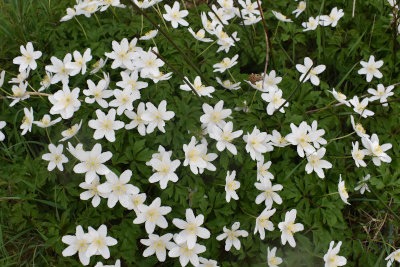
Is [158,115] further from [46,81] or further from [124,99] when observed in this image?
[46,81]

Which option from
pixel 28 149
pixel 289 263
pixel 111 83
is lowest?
pixel 289 263

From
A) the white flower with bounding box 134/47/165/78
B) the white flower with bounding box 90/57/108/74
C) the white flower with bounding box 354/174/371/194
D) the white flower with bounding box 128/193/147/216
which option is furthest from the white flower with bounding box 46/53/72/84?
the white flower with bounding box 354/174/371/194

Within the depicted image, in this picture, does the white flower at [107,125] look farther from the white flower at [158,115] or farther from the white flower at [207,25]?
the white flower at [207,25]

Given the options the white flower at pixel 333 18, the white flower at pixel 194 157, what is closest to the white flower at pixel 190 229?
the white flower at pixel 194 157

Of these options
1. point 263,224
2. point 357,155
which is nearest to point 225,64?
point 357,155

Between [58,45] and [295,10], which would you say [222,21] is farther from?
[58,45]

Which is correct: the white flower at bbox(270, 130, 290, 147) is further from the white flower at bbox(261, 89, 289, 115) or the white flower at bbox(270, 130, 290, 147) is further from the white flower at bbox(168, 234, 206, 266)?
the white flower at bbox(168, 234, 206, 266)

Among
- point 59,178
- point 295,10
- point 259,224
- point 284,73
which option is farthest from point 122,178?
point 295,10
